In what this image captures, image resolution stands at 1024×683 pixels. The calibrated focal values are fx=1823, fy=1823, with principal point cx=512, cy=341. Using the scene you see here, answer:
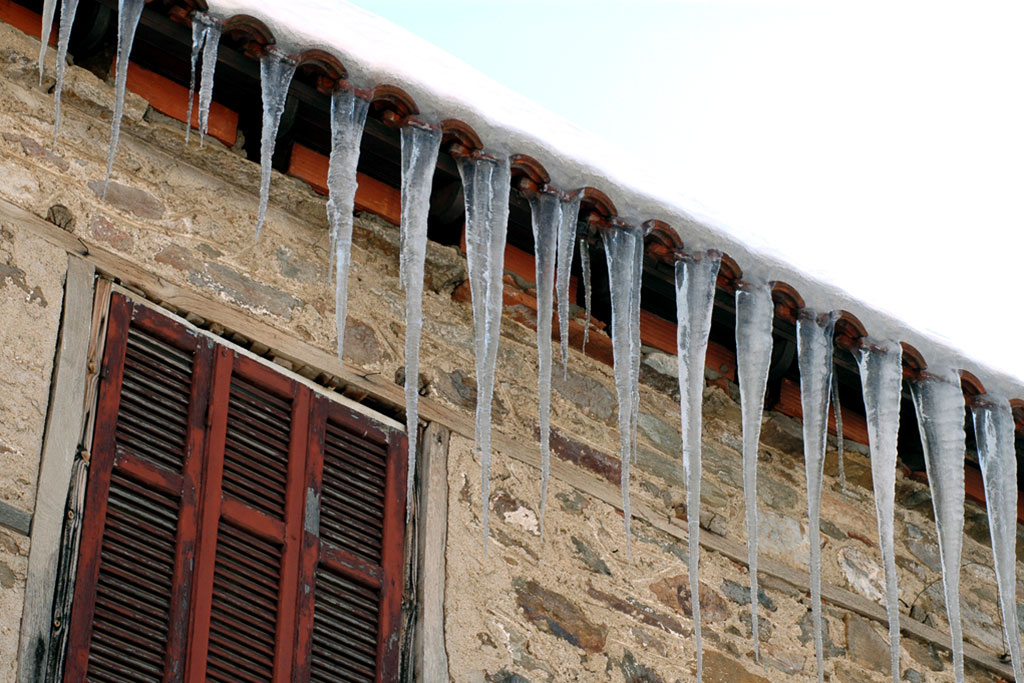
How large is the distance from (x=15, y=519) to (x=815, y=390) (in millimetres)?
2277

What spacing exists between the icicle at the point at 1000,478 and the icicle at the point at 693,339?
3.01 feet

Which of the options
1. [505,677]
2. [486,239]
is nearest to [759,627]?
[505,677]

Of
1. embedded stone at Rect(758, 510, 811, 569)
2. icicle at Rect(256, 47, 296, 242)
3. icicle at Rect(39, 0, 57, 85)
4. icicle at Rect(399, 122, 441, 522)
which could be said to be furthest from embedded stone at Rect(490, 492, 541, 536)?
icicle at Rect(39, 0, 57, 85)

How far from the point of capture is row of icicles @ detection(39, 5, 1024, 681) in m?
4.48

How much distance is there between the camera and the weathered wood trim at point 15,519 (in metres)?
3.85

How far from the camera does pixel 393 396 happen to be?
4738mm

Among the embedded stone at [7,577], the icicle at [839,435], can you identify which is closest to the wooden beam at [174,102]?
the embedded stone at [7,577]

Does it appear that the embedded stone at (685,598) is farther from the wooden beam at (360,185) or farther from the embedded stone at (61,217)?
the embedded stone at (61,217)

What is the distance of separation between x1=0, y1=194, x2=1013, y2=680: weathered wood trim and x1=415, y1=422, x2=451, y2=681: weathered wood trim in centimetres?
10

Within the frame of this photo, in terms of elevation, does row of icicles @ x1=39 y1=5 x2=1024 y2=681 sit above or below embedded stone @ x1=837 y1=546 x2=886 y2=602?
above

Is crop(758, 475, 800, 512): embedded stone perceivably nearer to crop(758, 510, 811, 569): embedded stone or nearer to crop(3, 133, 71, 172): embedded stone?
crop(758, 510, 811, 569): embedded stone

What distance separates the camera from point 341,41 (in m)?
4.57

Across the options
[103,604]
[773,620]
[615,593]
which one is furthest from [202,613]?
[773,620]

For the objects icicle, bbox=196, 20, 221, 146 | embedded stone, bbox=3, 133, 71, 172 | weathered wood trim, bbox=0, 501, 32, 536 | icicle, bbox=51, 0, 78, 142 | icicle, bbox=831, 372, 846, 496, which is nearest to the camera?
weathered wood trim, bbox=0, 501, 32, 536
